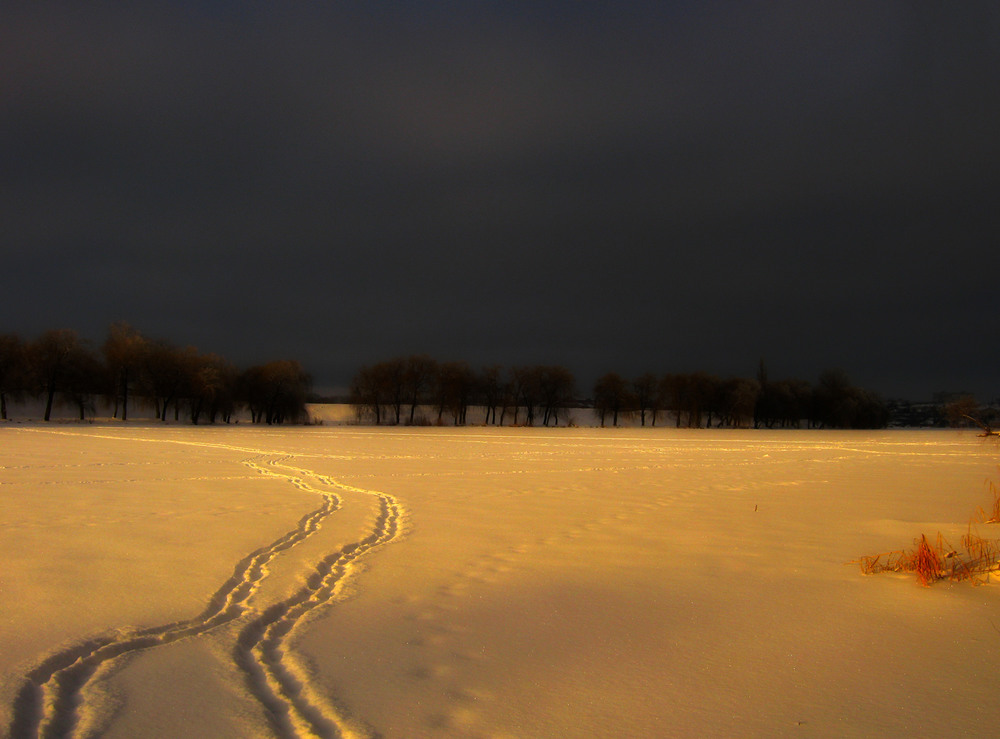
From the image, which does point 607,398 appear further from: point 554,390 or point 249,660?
point 249,660

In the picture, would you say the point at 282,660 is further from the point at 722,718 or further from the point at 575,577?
the point at 575,577

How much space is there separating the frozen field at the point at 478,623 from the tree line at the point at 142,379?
2174 inches

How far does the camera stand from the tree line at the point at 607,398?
244 ft

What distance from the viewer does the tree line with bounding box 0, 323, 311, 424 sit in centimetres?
5616

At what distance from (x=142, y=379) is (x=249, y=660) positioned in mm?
65078

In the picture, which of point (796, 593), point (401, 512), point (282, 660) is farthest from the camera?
point (401, 512)

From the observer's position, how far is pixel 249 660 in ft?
13.1

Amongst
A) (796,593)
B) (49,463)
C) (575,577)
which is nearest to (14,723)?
(575,577)

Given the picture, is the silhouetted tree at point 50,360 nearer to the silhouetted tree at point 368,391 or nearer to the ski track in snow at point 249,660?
the silhouetted tree at point 368,391

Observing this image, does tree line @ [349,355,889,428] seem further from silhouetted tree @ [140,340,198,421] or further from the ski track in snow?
the ski track in snow

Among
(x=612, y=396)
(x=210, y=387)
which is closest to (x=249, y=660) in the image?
(x=210, y=387)

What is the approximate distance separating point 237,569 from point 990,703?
569 cm

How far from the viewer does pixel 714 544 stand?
25.1ft

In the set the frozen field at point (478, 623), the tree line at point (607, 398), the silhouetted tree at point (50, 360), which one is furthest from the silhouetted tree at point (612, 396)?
the frozen field at point (478, 623)
